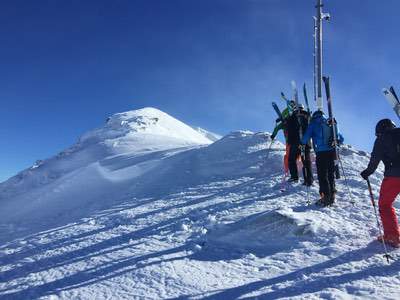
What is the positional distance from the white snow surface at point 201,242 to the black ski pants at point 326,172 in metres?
0.48

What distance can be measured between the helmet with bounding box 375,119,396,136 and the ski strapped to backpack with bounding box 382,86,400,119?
94cm

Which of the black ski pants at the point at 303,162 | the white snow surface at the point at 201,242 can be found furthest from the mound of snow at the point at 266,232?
the black ski pants at the point at 303,162

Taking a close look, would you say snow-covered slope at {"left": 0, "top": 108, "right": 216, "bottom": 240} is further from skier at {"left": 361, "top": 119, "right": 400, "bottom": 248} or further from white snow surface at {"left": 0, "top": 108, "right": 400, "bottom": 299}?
skier at {"left": 361, "top": 119, "right": 400, "bottom": 248}

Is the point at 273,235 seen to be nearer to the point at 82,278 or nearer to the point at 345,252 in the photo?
the point at 345,252

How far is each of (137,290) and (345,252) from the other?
336 centimetres

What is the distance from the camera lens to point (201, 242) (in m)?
7.48

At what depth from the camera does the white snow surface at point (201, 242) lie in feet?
18.0

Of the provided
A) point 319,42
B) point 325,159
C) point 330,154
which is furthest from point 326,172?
point 319,42

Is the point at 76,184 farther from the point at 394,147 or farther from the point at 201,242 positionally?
the point at 394,147

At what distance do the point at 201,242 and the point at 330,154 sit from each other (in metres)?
3.80

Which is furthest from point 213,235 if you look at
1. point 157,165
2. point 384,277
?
point 157,165

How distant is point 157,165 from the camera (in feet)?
61.2

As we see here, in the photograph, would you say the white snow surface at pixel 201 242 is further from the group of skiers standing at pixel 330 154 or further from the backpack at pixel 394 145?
the backpack at pixel 394 145

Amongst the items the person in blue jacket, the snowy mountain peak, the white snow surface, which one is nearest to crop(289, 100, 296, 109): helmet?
the white snow surface
